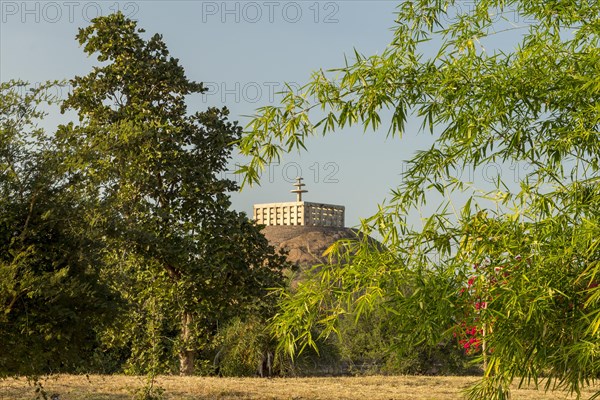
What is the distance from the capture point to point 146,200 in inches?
651

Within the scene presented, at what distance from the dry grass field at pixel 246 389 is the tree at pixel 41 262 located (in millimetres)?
2965

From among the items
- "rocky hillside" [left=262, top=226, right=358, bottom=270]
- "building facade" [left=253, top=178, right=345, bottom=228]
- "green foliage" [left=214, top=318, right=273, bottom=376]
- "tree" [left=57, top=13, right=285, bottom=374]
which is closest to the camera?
"tree" [left=57, top=13, right=285, bottom=374]

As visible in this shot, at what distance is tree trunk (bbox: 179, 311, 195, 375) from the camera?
17.0m

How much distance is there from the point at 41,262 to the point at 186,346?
7505 mm

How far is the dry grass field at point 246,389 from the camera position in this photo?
1338 cm

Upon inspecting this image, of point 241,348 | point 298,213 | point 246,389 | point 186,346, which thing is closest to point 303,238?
point 298,213

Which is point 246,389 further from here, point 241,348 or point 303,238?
point 303,238

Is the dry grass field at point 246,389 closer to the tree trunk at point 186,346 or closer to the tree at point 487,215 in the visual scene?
the tree trunk at point 186,346

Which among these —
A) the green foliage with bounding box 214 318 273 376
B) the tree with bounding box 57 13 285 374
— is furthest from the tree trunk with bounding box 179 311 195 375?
the green foliage with bounding box 214 318 273 376

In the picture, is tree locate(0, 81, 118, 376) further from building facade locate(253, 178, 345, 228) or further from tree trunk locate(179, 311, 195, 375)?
building facade locate(253, 178, 345, 228)

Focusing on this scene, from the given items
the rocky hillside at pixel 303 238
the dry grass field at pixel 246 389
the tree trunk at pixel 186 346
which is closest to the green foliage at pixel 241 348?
the tree trunk at pixel 186 346

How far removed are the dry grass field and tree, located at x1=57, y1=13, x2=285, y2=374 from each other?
3.88 ft

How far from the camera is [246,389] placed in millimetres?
14281

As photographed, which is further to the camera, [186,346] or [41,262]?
[186,346]
